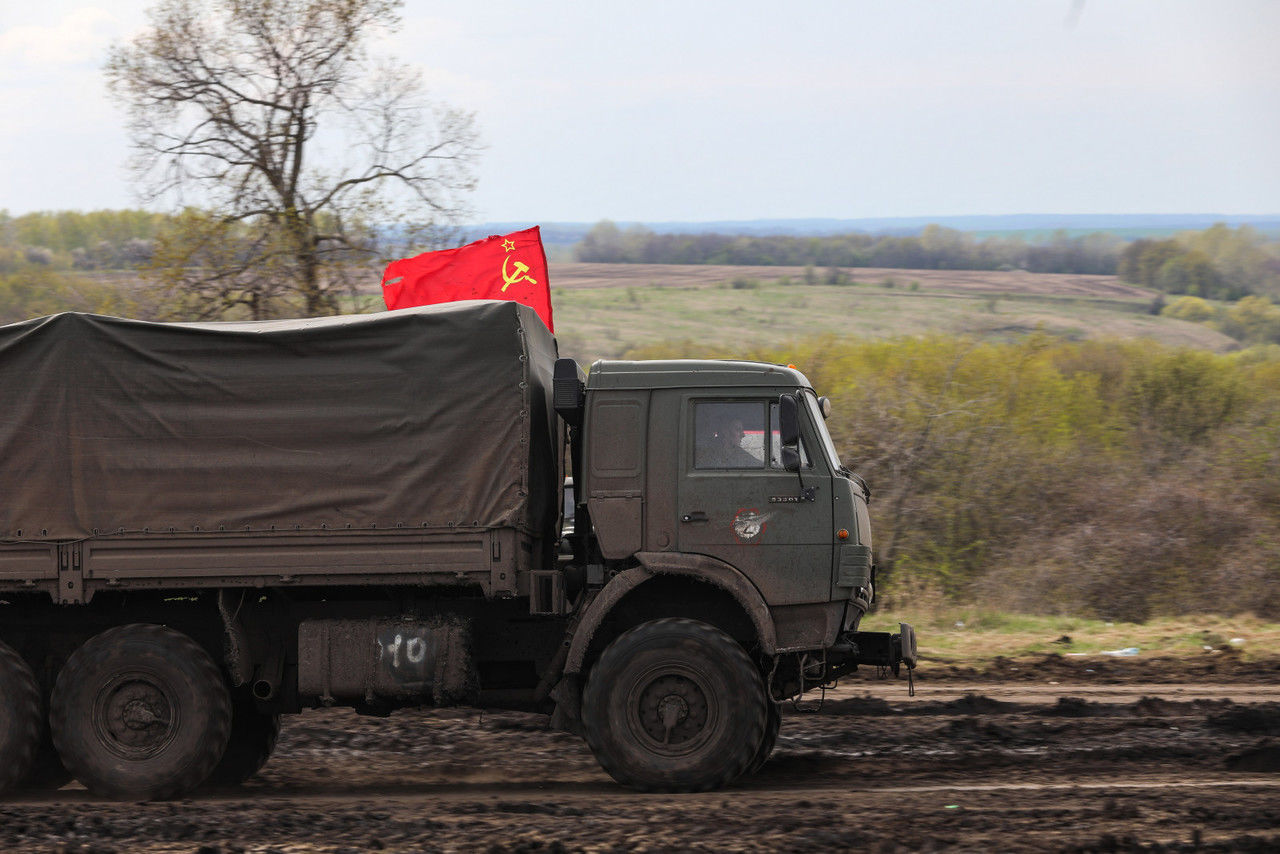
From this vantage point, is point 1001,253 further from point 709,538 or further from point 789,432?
point 709,538

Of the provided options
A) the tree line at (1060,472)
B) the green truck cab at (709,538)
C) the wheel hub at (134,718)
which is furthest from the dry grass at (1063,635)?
the wheel hub at (134,718)

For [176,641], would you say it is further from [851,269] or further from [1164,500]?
[851,269]

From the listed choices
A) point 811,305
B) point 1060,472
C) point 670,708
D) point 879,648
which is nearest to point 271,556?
point 670,708

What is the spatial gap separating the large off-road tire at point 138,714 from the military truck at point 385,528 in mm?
18

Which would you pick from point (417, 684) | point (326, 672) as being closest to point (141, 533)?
point (326, 672)

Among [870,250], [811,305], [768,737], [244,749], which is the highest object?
[870,250]

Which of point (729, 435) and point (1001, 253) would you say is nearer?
point (729, 435)

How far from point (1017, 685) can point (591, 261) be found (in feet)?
159

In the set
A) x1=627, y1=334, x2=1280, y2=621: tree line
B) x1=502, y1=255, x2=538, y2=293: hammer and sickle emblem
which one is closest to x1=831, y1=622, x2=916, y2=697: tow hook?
x1=502, y1=255, x2=538, y2=293: hammer and sickle emblem

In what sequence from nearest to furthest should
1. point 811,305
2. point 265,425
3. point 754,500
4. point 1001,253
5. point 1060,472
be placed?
1. point 265,425
2. point 754,500
3. point 1060,472
4. point 811,305
5. point 1001,253

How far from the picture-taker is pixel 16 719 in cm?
802

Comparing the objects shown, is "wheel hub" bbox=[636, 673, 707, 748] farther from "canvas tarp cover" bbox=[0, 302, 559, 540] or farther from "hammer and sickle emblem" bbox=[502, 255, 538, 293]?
"hammer and sickle emblem" bbox=[502, 255, 538, 293]

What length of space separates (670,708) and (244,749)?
336cm

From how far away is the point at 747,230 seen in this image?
229ft
